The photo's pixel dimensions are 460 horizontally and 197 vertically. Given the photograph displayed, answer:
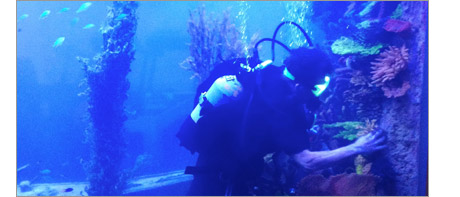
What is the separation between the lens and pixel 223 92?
2977 mm

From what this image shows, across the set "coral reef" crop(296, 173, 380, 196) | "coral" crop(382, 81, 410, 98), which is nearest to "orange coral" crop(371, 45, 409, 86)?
"coral" crop(382, 81, 410, 98)

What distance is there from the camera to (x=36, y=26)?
1814 cm

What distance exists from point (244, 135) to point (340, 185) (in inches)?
57.0

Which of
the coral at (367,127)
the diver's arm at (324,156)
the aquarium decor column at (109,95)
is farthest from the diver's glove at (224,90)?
the aquarium decor column at (109,95)

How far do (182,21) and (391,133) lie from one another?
21381 millimetres

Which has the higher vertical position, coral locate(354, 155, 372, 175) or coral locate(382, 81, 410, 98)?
coral locate(382, 81, 410, 98)

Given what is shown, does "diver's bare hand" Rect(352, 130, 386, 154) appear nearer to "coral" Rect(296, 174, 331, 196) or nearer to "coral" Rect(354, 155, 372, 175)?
"coral" Rect(354, 155, 372, 175)

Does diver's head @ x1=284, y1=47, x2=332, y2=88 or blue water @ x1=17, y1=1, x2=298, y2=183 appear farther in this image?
blue water @ x1=17, y1=1, x2=298, y2=183

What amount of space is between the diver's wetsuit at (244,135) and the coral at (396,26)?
1989 millimetres

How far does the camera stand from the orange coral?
3623 mm

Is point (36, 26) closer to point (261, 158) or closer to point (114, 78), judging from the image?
point (114, 78)

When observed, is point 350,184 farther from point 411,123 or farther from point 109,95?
point 109,95

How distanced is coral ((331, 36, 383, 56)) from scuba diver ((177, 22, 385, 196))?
149 cm

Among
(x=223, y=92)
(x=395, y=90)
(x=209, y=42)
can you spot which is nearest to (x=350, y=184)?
(x=395, y=90)
